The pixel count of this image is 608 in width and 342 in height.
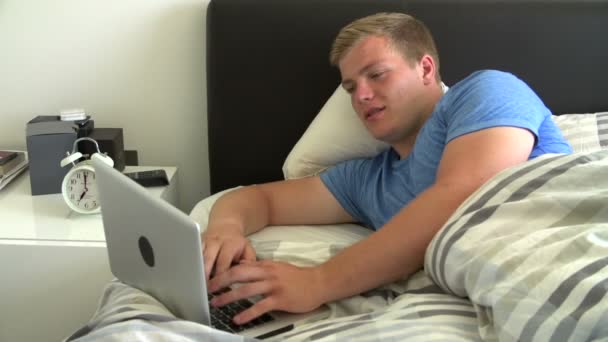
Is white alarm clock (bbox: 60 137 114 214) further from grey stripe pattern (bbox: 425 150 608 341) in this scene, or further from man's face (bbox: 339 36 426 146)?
grey stripe pattern (bbox: 425 150 608 341)

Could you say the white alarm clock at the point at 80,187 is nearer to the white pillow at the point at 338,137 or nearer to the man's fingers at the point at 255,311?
the white pillow at the point at 338,137

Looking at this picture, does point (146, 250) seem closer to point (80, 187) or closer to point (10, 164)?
point (80, 187)

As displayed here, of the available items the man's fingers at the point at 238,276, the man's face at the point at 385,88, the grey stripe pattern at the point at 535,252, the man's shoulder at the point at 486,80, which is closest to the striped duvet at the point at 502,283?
the grey stripe pattern at the point at 535,252

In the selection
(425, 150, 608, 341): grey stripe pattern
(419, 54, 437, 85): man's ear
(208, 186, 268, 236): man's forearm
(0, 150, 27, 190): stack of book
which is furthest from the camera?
(0, 150, 27, 190): stack of book

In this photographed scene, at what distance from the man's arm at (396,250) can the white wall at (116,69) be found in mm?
871

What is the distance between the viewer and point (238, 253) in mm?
1213

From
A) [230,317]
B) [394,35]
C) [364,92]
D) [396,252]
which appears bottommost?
[230,317]

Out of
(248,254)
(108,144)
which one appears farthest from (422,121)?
(108,144)

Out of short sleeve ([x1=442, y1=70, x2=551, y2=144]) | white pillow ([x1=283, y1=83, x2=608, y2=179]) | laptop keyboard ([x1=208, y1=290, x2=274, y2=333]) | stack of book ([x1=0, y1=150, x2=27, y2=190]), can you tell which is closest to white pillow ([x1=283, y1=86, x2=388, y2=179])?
white pillow ([x1=283, y1=83, x2=608, y2=179])

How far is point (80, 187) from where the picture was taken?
60.1 inches

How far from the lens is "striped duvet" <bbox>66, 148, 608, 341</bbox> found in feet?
2.61

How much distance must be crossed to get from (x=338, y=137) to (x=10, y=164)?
3.06 ft

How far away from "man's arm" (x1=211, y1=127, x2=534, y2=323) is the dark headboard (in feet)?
2.08

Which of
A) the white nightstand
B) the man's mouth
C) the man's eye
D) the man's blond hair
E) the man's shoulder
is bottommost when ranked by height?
the white nightstand
